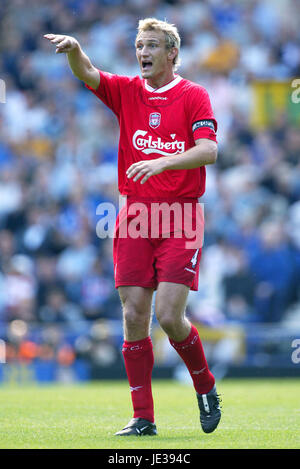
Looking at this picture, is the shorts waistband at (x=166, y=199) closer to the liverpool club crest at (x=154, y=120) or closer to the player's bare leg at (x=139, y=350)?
the liverpool club crest at (x=154, y=120)

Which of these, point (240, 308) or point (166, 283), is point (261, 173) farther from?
point (166, 283)

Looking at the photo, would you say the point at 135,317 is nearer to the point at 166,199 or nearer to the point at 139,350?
the point at 139,350

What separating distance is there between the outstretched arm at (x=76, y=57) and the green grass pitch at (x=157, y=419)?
2.23 meters

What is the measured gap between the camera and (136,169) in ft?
17.6

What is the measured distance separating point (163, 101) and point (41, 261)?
741 cm

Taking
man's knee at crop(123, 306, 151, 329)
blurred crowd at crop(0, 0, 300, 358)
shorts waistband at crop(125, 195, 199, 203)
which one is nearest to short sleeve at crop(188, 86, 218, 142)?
shorts waistband at crop(125, 195, 199, 203)

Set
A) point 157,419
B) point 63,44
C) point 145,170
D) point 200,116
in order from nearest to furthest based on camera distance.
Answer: point 145,170 → point 63,44 → point 200,116 → point 157,419

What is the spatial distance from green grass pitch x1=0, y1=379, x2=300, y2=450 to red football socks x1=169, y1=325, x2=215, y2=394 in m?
0.31

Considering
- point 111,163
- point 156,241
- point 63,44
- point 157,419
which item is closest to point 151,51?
point 63,44

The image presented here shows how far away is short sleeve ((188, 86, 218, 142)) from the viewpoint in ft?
18.8

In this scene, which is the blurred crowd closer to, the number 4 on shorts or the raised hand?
the number 4 on shorts

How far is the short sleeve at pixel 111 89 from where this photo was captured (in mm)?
6086

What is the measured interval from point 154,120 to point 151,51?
431 millimetres

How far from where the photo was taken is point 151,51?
234 inches
